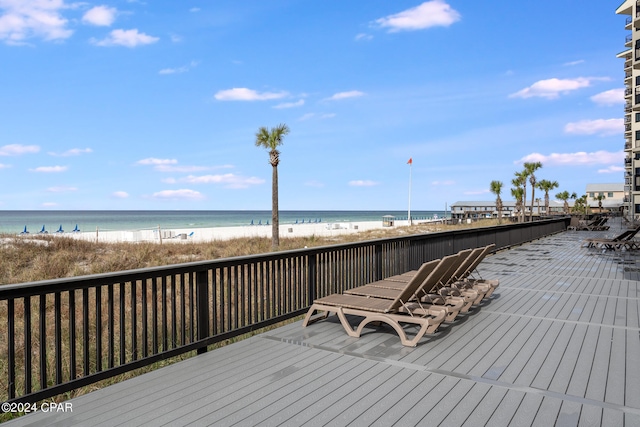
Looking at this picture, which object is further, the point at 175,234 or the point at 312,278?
the point at 175,234

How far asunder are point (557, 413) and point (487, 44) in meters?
35.3

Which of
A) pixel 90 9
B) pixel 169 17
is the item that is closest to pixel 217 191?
pixel 90 9

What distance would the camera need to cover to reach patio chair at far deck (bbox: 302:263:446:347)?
4422mm

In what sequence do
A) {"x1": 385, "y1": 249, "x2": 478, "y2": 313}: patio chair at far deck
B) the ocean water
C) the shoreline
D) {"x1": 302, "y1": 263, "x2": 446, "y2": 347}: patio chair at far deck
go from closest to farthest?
{"x1": 302, "y1": 263, "x2": 446, "y2": 347}: patio chair at far deck
{"x1": 385, "y1": 249, "x2": 478, "y2": 313}: patio chair at far deck
the shoreline
the ocean water

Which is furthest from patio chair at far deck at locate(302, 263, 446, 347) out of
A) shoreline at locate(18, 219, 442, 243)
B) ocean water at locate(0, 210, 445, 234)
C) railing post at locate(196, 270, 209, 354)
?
ocean water at locate(0, 210, 445, 234)

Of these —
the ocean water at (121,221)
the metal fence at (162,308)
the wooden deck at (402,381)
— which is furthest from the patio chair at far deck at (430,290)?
the ocean water at (121,221)

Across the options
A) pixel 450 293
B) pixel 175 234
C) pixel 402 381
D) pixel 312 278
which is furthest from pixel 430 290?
pixel 175 234

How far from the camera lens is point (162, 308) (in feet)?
12.2

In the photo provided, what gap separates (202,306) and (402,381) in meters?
2.04

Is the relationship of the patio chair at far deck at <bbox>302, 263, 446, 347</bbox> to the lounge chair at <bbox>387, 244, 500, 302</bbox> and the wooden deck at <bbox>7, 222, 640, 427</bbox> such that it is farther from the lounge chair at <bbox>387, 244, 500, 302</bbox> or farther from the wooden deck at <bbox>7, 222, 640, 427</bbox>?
the lounge chair at <bbox>387, 244, 500, 302</bbox>

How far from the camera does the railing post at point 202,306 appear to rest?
166 inches

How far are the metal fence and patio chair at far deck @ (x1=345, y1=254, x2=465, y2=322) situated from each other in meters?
0.77

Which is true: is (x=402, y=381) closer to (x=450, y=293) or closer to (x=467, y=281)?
(x=450, y=293)

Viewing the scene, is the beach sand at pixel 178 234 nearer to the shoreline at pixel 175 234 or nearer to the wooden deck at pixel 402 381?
the shoreline at pixel 175 234
